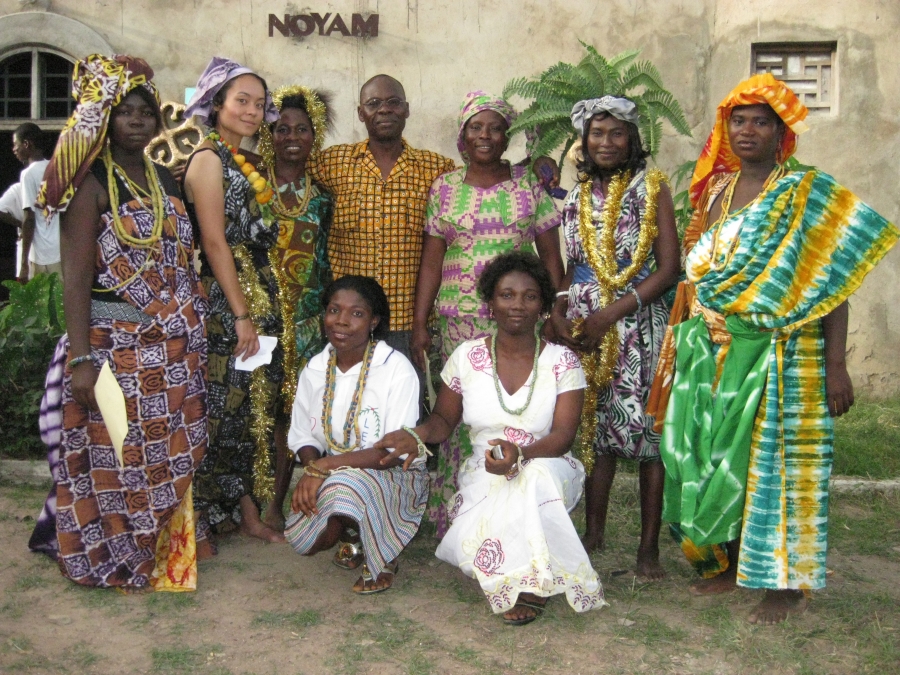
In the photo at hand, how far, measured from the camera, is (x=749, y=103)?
135 inches

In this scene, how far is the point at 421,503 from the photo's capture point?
3.95m

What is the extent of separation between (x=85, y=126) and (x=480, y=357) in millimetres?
1776

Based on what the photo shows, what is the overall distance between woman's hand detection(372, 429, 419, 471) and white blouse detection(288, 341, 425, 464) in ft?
0.21

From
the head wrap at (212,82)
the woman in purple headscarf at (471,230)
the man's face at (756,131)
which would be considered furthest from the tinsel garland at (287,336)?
the man's face at (756,131)

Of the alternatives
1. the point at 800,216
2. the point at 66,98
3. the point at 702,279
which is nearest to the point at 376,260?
the point at 702,279

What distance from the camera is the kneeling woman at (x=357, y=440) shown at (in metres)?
3.63

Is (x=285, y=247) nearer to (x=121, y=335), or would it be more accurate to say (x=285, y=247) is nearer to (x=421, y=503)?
(x=121, y=335)

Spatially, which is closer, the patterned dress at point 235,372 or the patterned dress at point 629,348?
the patterned dress at point 629,348

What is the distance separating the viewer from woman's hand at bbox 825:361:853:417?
3344 mm

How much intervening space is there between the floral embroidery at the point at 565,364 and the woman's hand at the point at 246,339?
1301 mm

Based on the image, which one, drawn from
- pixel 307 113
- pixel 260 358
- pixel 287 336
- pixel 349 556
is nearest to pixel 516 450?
pixel 349 556

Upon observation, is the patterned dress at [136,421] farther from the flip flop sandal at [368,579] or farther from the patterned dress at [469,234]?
the patterned dress at [469,234]

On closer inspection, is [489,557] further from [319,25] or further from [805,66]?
[805,66]

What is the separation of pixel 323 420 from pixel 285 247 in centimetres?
92
